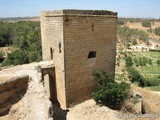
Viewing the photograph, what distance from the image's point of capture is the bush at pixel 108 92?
1041 cm

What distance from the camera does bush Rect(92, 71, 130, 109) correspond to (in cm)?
1041

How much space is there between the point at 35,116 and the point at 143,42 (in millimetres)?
66675

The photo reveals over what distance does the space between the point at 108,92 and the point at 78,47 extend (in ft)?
8.29

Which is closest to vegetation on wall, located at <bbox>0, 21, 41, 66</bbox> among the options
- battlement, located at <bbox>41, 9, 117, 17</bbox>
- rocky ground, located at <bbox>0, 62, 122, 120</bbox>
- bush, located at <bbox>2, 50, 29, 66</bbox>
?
bush, located at <bbox>2, 50, 29, 66</bbox>

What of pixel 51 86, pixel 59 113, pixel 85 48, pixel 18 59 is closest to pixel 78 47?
pixel 85 48

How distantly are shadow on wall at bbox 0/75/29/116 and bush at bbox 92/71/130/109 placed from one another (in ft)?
12.8

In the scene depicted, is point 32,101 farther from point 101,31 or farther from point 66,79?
point 101,31

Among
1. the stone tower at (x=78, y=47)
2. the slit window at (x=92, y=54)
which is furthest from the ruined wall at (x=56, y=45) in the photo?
the slit window at (x=92, y=54)

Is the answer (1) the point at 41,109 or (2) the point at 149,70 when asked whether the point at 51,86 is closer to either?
(1) the point at 41,109

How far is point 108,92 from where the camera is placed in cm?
1033

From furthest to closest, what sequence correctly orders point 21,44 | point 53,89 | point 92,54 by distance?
point 21,44, point 53,89, point 92,54

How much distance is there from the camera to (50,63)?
439 inches

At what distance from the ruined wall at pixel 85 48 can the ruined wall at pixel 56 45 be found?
27 cm

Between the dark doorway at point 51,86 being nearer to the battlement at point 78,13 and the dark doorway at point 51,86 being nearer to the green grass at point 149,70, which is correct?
the battlement at point 78,13
